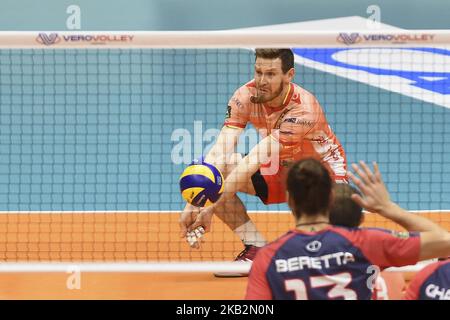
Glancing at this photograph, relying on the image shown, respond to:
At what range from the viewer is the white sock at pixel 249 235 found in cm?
628

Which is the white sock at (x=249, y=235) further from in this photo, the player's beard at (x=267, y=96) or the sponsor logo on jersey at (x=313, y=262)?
the sponsor logo on jersey at (x=313, y=262)

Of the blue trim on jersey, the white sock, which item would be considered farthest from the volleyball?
the blue trim on jersey

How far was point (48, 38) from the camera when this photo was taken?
5.03m

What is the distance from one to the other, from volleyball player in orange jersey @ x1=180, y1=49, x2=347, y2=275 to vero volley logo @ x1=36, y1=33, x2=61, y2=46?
63.8 inches

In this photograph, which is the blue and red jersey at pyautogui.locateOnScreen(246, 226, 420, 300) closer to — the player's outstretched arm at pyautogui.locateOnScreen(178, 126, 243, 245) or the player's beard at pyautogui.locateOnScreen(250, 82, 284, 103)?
the player's outstretched arm at pyautogui.locateOnScreen(178, 126, 243, 245)

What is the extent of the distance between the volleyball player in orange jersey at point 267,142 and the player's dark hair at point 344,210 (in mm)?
2240

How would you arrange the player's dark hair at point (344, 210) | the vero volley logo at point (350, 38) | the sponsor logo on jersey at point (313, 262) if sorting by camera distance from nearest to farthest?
1. the sponsor logo on jersey at point (313, 262)
2. the player's dark hair at point (344, 210)
3. the vero volley logo at point (350, 38)

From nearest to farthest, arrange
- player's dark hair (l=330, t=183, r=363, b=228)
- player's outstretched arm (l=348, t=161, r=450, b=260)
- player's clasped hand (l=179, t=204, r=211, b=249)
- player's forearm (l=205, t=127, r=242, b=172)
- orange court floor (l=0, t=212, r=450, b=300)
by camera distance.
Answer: player's outstretched arm (l=348, t=161, r=450, b=260) → player's dark hair (l=330, t=183, r=363, b=228) → orange court floor (l=0, t=212, r=450, b=300) → player's clasped hand (l=179, t=204, r=211, b=249) → player's forearm (l=205, t=127, r=242, b=172)

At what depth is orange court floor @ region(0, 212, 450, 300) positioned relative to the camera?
5570mm

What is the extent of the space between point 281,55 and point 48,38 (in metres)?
1.92

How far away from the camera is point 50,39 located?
5.03 m

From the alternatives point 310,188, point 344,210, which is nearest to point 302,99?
point 344,210

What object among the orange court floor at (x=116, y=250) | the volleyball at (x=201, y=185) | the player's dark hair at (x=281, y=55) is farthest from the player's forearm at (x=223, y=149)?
the orange court floor at (x=116, y=250)

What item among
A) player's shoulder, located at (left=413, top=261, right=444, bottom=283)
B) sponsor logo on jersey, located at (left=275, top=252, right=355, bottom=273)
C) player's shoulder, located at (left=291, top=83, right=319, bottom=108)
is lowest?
player's shoulder, located at (left=413, top=261, right=444, bottom=283)
